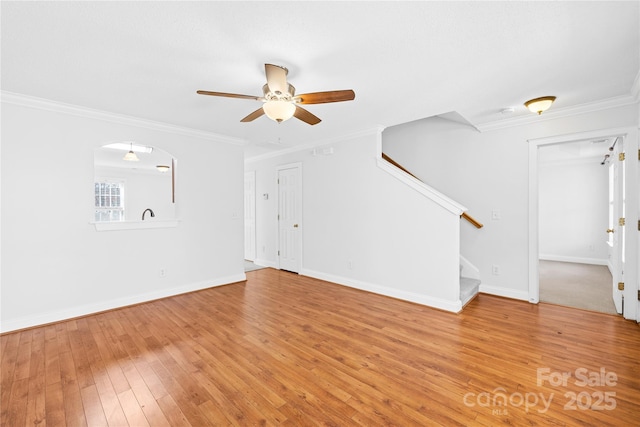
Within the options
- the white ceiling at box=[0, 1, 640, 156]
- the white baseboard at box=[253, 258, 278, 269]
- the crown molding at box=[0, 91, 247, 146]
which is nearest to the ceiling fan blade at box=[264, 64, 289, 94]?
the white ceiling at box=[0, 1, 640, 156]

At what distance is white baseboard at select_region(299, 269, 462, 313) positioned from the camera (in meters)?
3.42

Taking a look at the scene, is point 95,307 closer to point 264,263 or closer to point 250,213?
point 264,263

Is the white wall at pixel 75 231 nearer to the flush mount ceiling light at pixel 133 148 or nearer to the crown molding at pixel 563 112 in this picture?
the flush mount ceiling light at pixel 133 148

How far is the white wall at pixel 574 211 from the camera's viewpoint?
6090 mm

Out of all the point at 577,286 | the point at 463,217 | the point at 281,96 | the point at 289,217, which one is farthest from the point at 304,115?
the point at 577,286

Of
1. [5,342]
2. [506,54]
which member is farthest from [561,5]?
[5,342]

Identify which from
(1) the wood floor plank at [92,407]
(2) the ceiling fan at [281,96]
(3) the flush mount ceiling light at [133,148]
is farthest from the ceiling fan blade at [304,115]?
(3) the flush mount ceiling light at [133,148]

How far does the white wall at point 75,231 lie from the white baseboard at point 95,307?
0.01 metres

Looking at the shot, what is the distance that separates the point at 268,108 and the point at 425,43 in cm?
129

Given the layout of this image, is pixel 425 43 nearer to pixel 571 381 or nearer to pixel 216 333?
pixel 571 381

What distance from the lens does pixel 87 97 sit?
300cm

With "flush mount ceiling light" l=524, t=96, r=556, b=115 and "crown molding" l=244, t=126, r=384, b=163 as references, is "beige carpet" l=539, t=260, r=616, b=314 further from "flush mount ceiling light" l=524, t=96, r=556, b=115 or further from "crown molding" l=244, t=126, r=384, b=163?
"crown molding" l=244, t=126, r=384, b=163

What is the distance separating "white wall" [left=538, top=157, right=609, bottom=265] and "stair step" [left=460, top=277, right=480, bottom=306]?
13.8 feet

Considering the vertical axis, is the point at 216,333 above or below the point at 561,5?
below
